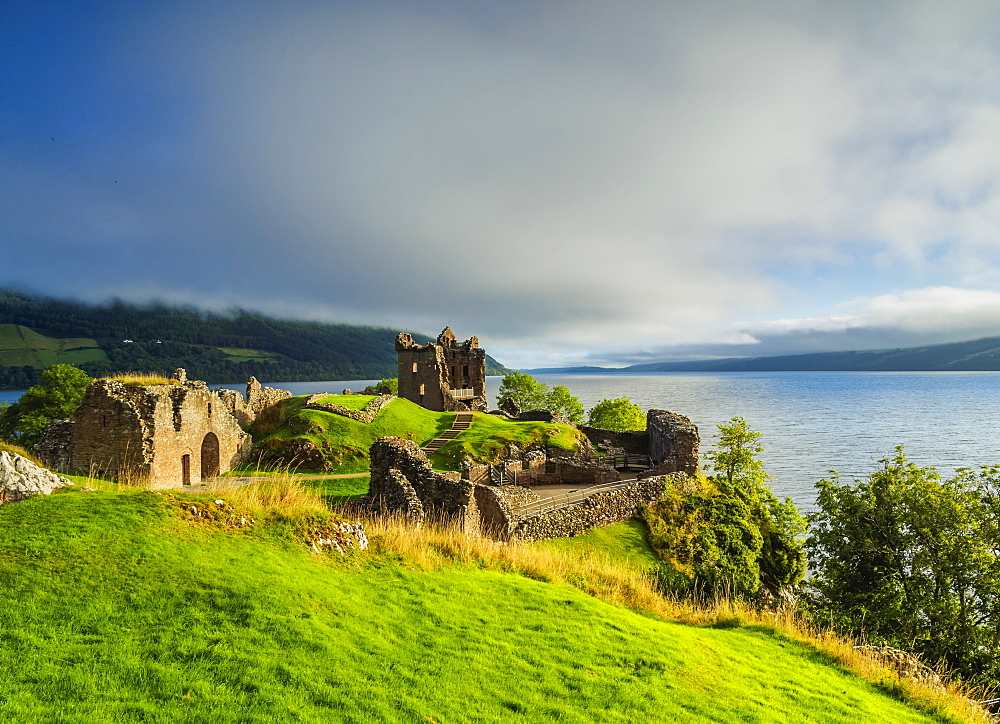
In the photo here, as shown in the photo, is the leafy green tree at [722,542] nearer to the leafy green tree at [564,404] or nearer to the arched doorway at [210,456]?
the arched doorway at [210,456]

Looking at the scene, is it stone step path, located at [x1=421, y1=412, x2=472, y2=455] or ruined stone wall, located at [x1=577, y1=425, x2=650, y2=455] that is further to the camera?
ruined stone wall, located at [x1=577, y1=425, x2=650, y2=455]

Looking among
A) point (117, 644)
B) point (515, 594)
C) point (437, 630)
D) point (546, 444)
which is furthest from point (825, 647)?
point (546, 444)

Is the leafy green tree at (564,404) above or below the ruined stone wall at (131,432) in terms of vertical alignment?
below

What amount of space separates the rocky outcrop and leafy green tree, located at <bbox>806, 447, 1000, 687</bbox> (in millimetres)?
21291

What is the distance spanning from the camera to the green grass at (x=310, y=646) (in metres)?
5.47

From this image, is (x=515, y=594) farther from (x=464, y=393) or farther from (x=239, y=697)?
(x=464, y=393)

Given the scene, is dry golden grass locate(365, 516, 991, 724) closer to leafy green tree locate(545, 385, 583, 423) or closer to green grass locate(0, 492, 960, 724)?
green grass locate(0, 492, 960, 724)

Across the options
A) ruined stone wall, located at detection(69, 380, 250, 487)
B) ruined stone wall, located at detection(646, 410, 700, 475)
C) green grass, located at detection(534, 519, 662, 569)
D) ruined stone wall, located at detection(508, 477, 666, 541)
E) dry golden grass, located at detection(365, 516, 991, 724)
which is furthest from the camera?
ruined stone wall, located at detection(646, 410, 700, 475)

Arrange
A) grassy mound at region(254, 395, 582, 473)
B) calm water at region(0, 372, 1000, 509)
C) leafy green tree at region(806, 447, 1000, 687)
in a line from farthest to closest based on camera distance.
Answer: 1. calm water at region(0, 372, 1000, 509)
2. grassy mound at region(254, 395, 582, 473)
3. leafy green tree at region(806, 447, 1000, 687)

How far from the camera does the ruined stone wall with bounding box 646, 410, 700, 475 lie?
94.6ft

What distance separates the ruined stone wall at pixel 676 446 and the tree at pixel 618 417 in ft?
87.2

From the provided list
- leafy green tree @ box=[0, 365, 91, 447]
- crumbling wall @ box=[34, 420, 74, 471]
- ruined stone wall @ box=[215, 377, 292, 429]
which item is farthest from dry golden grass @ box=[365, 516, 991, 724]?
leafy green tree @ box=[0, 365, 91, 447]

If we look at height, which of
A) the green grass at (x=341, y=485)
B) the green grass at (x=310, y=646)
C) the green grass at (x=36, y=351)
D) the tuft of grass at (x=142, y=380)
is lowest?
the green grass at (x=341, y=485)

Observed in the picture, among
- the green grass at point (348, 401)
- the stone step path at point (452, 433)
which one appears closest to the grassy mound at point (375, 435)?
the green grass at point (348, 401)
